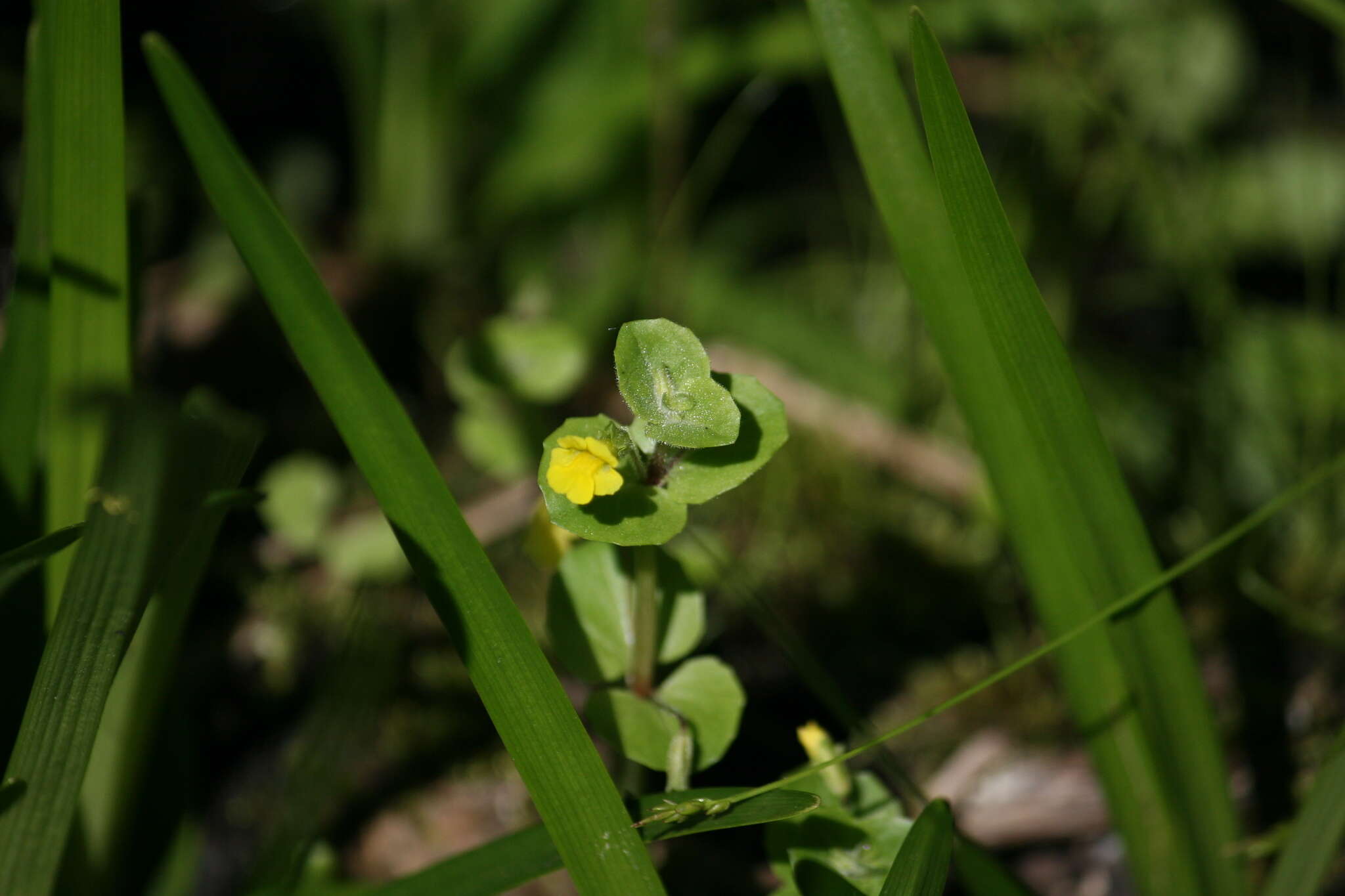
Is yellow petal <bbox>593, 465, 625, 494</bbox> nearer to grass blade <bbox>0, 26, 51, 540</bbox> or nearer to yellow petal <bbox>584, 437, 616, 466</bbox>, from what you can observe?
yellow petal <bbox>584, 437, 616, 466</bbox>

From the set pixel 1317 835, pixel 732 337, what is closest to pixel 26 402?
pixel 1317 835

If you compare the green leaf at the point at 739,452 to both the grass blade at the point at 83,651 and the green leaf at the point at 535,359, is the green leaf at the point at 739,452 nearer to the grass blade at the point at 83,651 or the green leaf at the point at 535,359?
the grass blade at the point at 83,651

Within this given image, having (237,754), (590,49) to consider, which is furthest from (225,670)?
(590,49)

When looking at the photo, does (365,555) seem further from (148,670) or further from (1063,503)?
(1063,503)

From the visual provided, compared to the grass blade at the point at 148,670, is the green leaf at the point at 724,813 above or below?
below

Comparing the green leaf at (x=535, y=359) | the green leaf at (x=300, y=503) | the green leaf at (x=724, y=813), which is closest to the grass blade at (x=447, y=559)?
the green leaf at (x=724, y=813)

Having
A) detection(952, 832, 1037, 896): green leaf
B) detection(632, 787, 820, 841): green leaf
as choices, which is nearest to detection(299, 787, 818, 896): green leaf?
detection(632, 787, 820, 841): green leaf

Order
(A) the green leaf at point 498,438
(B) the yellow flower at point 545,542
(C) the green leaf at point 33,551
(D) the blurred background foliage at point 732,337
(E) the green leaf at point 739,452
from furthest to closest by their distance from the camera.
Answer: (A) the green leaf at point 498,438 < (D) the blurred background foliage at point 732,337 < (B) the yellow flower at point 545,542 < (E) the green leaf at point 739,452 < (C) the green leaf at point 33,551
